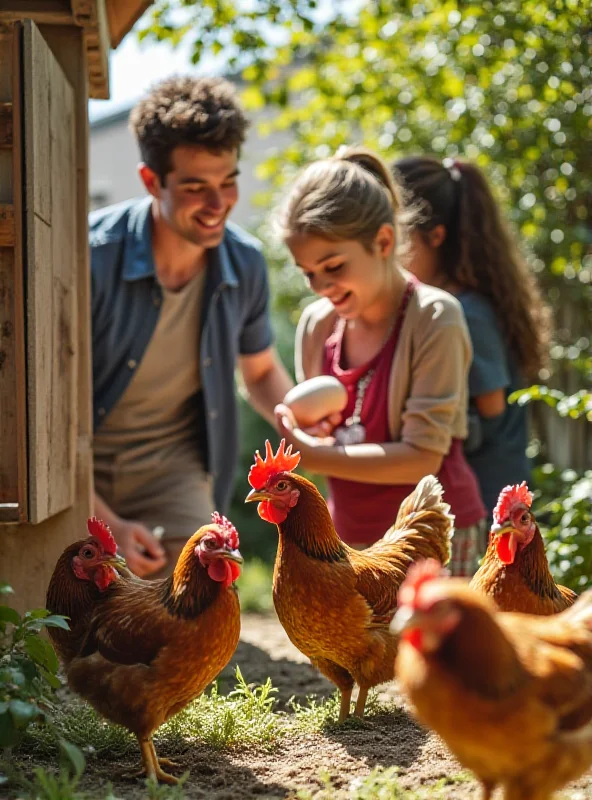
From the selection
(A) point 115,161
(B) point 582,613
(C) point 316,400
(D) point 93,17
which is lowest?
(B) point 582,613

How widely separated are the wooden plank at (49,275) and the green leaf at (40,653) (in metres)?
Answer: 0.44

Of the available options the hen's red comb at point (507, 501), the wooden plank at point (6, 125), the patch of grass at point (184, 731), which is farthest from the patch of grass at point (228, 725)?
the wooden plank at point (6, 125)

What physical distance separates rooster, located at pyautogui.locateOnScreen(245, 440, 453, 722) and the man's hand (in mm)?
1411

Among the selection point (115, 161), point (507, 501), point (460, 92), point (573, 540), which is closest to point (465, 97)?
point (460, 92)

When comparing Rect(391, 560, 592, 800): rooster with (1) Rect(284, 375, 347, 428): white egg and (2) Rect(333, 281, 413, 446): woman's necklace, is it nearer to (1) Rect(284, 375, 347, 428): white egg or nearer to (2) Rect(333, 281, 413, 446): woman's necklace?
(1) Rect(284, 375, 347, 428): white egg

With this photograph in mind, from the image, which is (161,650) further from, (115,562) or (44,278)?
(44,278)

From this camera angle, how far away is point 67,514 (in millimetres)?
3762

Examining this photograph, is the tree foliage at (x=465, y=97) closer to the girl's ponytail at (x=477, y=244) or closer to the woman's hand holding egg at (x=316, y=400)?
the girl's ponytail at (x=477, y=244)

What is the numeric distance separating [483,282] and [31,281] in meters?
2.70

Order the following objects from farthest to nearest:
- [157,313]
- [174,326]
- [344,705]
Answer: [174,326]
[157,313]
[344,705]

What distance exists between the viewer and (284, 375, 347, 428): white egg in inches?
150

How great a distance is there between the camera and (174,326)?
479cm

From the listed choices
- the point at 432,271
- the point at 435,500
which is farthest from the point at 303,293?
the point at 435,500

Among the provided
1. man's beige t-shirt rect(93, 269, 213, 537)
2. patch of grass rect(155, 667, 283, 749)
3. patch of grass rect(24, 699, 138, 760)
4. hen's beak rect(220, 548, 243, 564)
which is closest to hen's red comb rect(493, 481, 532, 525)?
hen's beak rect(220, 548, 243, 564)
